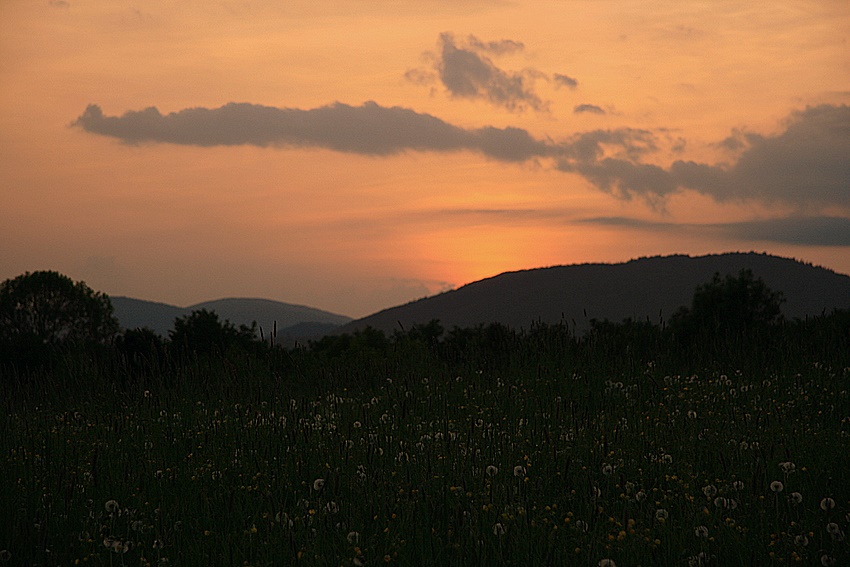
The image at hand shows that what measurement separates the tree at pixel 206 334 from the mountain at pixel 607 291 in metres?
50.7

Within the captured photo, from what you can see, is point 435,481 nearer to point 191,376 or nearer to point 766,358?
point 191,376

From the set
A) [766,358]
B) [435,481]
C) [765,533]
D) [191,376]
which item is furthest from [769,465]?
[191,376]

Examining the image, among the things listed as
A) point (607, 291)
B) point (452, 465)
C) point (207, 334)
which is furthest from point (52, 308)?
point (607, 291)

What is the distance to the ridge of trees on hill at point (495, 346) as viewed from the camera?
11.4 m

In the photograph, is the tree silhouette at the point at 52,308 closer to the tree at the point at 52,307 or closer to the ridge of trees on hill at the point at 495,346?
the tree at the point at 52,307

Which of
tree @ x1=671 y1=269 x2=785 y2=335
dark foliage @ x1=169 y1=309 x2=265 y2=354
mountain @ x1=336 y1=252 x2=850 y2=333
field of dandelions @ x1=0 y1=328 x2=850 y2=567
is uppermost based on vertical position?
mountain @ x1=336 y1=252 x2=850 y2=333

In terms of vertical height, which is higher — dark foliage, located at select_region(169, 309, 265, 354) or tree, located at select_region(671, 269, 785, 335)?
tree, located at select_region(671, 269, 785, 335)

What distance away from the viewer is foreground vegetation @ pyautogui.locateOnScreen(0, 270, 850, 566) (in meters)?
4.94

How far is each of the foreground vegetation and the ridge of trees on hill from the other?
17 centimetres

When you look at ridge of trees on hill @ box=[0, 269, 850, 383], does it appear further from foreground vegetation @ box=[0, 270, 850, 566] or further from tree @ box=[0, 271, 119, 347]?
tree @ box=[0, 271, 119, 347]

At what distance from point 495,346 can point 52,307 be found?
30600 mm

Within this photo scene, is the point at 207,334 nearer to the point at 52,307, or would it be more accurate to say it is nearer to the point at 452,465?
the point at 452,465

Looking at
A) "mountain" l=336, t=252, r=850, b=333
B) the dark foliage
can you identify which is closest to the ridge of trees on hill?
the dark foliage

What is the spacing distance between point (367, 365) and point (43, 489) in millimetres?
6111
